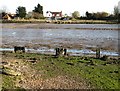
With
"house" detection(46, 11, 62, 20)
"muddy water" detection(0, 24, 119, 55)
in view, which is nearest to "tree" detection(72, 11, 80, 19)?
"house" detection(46, 11, 62, 20)

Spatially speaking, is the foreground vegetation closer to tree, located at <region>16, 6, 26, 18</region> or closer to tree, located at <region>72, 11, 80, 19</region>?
tree, located at <region>16, 6, 26, 18</region>

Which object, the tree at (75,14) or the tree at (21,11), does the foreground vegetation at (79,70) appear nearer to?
the tree at (21,11)

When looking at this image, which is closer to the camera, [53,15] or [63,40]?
[63,40]

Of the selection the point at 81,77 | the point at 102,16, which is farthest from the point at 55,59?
the point at 102,16

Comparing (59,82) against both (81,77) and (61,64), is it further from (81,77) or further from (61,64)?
(61,64)

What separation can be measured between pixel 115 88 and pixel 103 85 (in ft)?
2.00

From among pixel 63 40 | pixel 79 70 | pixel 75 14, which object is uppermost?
pixel 75 14

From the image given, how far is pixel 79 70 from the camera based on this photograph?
18.6m

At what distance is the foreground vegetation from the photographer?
51.6ft

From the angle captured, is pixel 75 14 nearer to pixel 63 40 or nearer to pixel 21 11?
pixel 21 11

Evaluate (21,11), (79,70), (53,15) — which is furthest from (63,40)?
(53,15)

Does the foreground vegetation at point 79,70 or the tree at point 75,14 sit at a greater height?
the tree at point 75,14

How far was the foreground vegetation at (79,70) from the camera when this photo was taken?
1574 centimetres

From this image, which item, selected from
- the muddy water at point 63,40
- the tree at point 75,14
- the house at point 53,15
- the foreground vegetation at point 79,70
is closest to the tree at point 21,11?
the house at point 53,15
